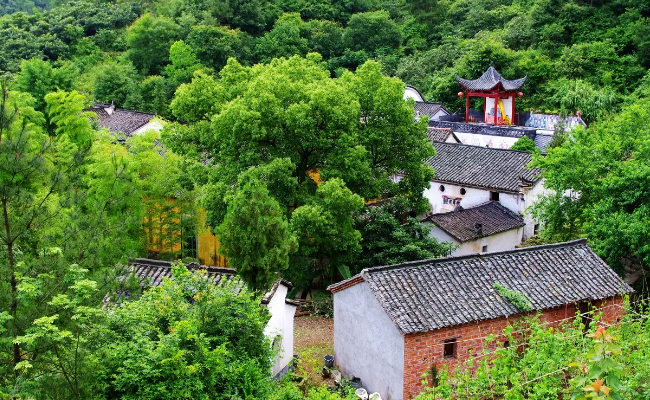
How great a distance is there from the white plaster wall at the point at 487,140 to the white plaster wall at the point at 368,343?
19.1 m

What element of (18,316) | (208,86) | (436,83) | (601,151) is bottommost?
(18,316)

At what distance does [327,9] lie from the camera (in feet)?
169

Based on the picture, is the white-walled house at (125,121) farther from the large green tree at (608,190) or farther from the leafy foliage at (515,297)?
the leafy foliage at (515,297)

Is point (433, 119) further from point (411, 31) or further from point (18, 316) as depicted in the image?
point (18, 316)

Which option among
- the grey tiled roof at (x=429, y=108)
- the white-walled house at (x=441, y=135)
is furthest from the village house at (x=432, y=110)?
the white-walled house at (x=441, y=135)

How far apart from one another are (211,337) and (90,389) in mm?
2181

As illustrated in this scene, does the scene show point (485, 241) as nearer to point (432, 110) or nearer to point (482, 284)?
point (482, 284)

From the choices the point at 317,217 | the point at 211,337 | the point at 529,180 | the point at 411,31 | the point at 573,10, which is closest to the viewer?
the point at 211,337

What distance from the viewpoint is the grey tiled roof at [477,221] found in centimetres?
2053

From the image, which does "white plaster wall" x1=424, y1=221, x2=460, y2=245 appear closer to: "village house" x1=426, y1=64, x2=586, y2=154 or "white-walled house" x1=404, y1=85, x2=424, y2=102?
"village house" x1=426, y1=64, x2=586, y2=154

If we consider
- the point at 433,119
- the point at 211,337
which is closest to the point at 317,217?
the point at 211,337

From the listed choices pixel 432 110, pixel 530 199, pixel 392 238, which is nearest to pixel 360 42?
pixel 432 110

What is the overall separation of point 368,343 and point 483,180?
11861 mm

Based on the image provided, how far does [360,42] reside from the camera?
161ft
